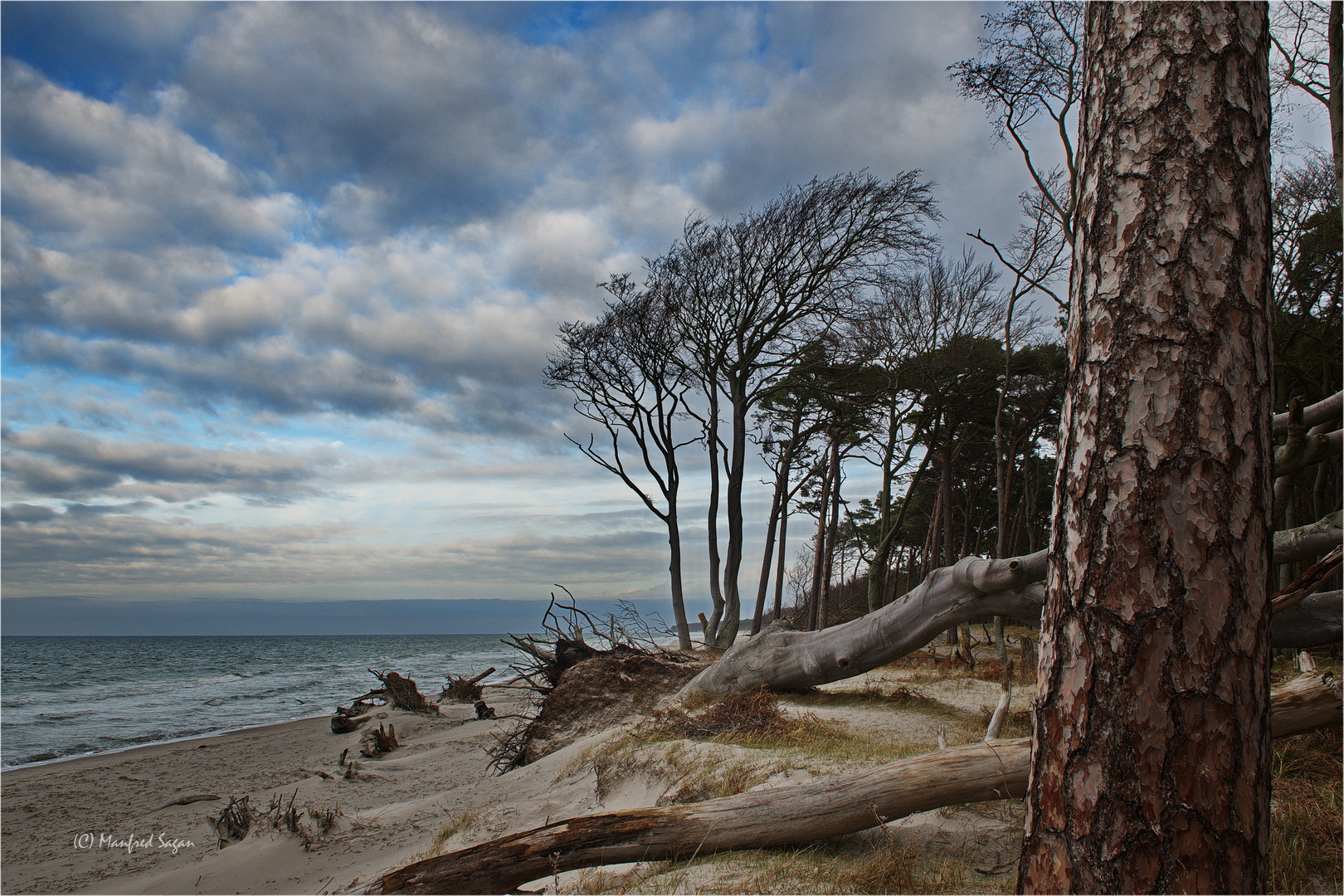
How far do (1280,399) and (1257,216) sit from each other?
51.9 ft

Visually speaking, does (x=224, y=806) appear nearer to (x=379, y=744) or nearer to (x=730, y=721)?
(x=379, y=744)

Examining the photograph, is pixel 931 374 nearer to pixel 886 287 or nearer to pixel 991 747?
pixel 886 287

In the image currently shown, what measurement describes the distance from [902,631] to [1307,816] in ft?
12.8

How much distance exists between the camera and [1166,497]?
196 centimetres

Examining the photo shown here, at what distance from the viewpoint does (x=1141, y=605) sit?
76.2 inches

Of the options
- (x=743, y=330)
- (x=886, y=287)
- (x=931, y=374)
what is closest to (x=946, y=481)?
(x=931, y=374)

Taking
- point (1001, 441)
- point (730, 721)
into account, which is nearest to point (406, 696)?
point (730, 721)

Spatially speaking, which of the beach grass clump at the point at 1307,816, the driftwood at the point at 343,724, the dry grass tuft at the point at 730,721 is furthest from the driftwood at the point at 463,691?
the beach grass clump at the point at 1307,816

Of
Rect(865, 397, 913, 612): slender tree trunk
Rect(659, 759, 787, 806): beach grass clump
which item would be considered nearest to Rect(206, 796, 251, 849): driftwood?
Rect(659, 759, 787, 806): beach grass clump

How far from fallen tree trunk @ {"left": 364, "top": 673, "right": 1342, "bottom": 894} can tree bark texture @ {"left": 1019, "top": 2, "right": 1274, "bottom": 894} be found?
1644mm

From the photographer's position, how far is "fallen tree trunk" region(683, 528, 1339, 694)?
567 centimetres

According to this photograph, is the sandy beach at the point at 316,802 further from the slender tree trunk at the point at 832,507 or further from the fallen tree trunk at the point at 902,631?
the slender tree trunk at the point at 832,507

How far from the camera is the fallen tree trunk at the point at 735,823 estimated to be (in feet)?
11.5

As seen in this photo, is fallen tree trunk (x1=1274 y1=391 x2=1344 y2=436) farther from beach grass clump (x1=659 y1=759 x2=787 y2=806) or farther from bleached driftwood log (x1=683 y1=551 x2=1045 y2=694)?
beach grass clump (x1=659 y1=759 x2=787 y2=806)
